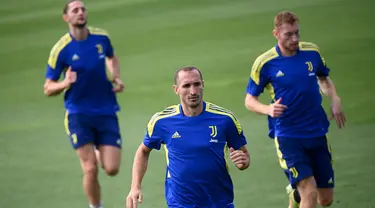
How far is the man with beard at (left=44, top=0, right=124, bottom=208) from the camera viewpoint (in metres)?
11.4

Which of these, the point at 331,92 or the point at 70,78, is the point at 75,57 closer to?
the point at 70,78

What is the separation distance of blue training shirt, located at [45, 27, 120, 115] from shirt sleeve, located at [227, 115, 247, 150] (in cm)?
317

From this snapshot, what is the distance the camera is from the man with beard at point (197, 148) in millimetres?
8617

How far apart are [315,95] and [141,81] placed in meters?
7.81

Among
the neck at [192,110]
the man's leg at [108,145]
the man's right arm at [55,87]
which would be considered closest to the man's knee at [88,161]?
the man's leg at [108,145]

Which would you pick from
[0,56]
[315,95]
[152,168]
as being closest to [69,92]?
[152,168]

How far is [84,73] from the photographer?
38.0 ft

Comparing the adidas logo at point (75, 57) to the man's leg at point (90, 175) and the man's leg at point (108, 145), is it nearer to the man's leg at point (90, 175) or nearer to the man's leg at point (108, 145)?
the man's leg at point (108, 145)

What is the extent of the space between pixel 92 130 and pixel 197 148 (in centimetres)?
321

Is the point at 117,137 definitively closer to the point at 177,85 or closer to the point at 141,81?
the point at 177,85

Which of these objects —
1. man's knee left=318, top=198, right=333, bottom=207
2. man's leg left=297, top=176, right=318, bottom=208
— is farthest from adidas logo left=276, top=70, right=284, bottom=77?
man's knee left=318, top=198, right=333, bottom=207

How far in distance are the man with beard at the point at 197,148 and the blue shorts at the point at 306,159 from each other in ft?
4.93

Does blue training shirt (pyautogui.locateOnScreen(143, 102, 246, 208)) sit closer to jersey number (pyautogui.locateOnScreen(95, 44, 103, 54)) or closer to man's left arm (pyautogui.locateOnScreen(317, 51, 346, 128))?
man's left arm (pyautogui.locateOnScreen(317, 51, 346, 128))

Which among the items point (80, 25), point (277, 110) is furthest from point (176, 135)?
point (80, 25)
